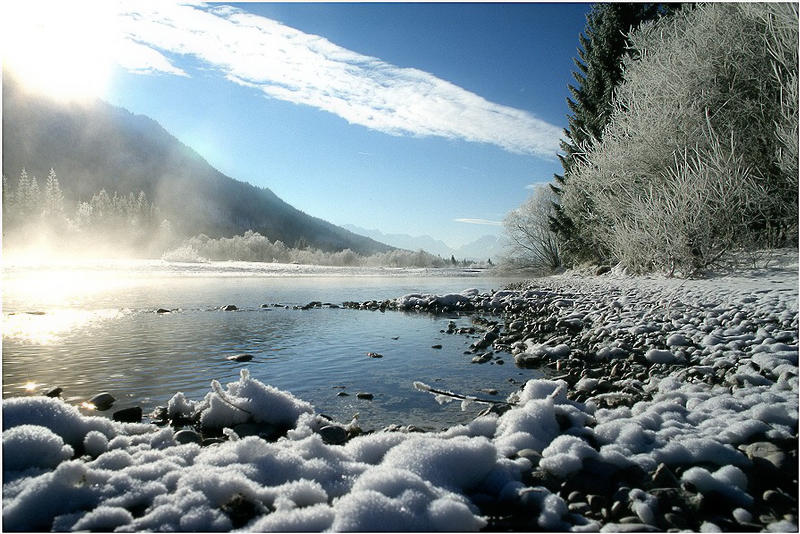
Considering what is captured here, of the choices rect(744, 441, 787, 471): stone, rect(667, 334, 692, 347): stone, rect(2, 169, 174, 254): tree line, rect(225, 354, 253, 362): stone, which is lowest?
rect(225, 354, 253, 362): stone

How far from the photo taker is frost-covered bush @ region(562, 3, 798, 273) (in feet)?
32.0

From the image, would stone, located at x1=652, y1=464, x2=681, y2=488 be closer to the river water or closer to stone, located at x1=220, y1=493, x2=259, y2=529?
the river water

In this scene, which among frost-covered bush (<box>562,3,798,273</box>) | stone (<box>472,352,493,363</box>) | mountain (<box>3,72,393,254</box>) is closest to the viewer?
stone (<box>472,352,493,363</box>)

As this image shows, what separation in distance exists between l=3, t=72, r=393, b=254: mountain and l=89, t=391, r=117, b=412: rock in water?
132 m

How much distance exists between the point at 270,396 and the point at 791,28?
38.9ft

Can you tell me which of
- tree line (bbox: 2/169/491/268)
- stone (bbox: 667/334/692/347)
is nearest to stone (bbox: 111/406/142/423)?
stone (bbox: 667/334/692/347)

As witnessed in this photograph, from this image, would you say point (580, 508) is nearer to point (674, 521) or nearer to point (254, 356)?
point (674, 521)

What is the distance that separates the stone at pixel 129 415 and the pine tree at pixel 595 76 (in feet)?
71.0

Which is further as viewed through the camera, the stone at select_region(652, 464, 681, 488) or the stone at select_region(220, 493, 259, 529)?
the stone at select_region(652, 464, 681, 488)

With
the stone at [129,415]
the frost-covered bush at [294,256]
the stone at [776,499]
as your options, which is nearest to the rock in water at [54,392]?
the stone at [129,415]

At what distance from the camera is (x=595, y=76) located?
24828mm

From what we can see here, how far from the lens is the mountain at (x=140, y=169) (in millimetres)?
131125

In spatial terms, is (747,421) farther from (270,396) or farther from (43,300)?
(43,300)

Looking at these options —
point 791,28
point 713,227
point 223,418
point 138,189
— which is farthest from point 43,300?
point 138,189
